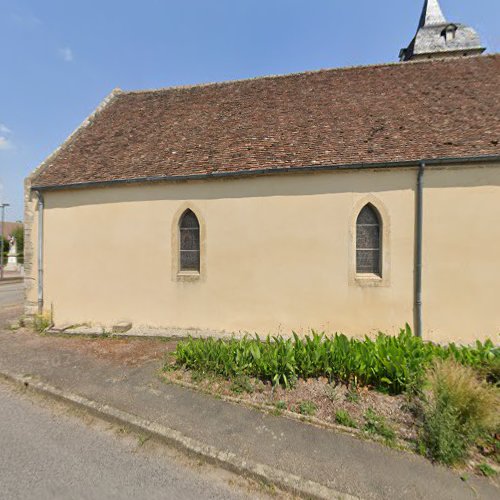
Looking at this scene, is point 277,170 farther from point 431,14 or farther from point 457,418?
point 431,14

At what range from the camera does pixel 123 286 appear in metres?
7.99

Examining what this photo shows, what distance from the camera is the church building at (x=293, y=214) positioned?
6434 millimetres

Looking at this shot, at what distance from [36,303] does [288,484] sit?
9204 millimetres

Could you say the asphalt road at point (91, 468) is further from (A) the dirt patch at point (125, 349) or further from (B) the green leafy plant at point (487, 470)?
(B) the green leafy plant at point (487, 470)

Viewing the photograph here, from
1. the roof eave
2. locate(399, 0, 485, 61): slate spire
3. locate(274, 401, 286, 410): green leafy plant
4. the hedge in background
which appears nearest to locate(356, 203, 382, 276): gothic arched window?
the roof eave

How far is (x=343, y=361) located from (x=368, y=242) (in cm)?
356

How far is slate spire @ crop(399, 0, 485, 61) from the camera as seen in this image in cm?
1670

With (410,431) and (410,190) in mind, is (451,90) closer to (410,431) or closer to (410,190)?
(410,190)

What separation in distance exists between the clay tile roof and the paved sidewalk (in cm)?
509

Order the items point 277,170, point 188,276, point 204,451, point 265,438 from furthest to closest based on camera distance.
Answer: point 188,276, point 277,170, point 265,438, point 204,451

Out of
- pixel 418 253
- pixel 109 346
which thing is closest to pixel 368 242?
pixel 418 253

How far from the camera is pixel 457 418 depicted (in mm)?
3158

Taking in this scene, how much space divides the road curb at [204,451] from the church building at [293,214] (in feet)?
11.7

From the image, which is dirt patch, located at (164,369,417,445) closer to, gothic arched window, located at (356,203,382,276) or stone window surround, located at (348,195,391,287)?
stone window surround, located at (348,195,391,287)
